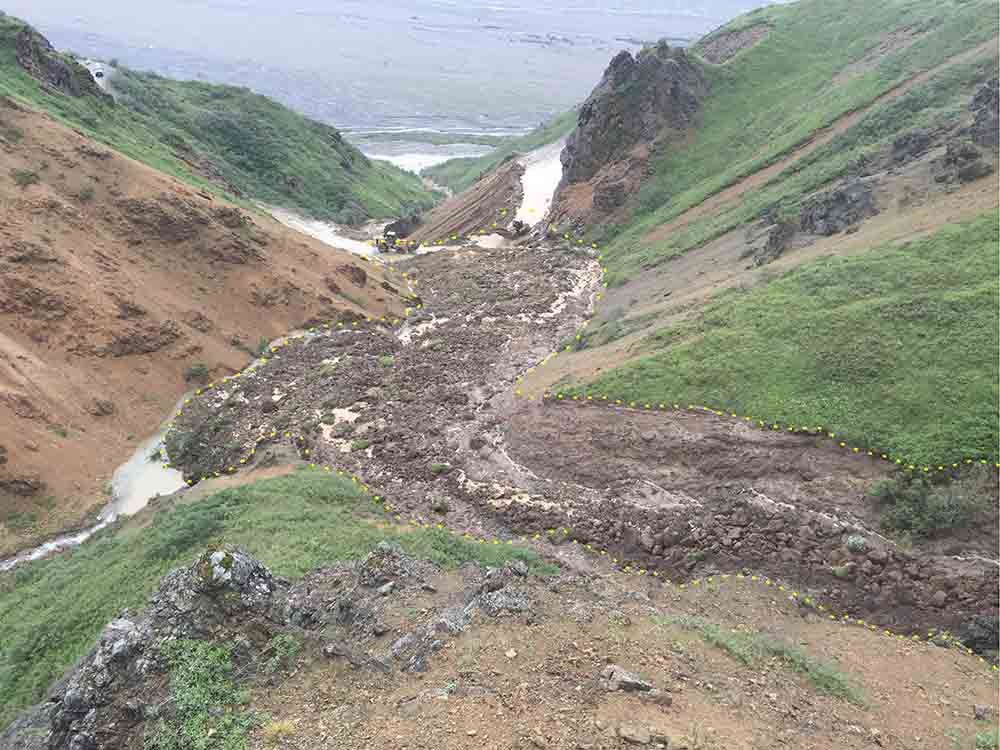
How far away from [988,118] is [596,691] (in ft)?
100

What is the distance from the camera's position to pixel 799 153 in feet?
140

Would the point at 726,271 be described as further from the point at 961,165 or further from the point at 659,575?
the point at 659,575

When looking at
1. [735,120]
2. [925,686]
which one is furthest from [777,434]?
[735,120]

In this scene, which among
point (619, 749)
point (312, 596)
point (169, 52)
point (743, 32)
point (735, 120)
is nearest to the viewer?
point (619, 749)

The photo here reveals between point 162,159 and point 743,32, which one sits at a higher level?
point 743,32

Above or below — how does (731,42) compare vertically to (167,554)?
above

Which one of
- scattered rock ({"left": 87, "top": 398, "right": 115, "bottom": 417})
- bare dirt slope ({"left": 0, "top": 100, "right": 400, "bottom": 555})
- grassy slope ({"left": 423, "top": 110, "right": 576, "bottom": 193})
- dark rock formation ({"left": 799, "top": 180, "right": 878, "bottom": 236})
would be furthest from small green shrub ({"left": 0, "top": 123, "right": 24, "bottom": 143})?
grassy slope ({"left": 423, "top": 110, "right": 576, "bottom": 193})

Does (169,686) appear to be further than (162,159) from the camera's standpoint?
No

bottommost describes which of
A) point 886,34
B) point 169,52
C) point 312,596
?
point 312,596

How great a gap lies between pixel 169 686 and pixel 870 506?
1636cm

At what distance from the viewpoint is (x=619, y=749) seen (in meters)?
8.73

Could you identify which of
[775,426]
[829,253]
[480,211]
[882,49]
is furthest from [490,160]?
[775,426]

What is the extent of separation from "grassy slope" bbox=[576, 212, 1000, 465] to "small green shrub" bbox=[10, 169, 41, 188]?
2862cm

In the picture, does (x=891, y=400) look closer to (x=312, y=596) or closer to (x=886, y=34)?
(x=312, y=596)
